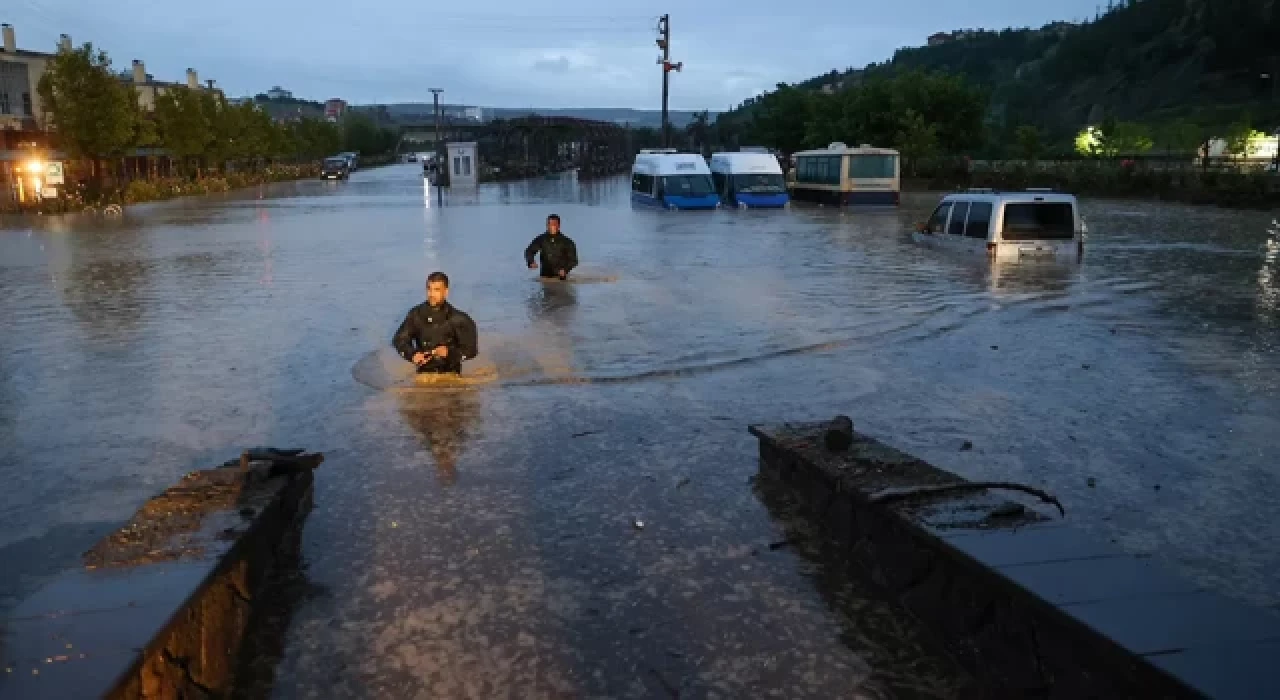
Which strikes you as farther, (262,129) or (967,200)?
(262,129)

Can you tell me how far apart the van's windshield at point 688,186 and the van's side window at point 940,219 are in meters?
16.1

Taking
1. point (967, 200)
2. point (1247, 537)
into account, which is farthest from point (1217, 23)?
point (1247, 537)

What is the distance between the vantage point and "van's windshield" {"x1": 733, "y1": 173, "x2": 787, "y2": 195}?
1501 inches

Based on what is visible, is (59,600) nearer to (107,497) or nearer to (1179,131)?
(107,497)

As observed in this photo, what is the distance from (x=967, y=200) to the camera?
20219 millimetres

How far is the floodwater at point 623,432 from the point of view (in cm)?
471

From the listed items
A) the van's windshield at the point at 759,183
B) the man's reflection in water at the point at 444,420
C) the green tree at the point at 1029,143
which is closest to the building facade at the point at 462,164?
the van's windshield at the point at 759,183

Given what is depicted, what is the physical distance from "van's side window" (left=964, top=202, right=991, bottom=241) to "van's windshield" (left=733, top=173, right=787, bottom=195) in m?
18.5

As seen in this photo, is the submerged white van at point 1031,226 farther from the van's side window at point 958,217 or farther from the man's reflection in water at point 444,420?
the man's reflection in water at point 444,420

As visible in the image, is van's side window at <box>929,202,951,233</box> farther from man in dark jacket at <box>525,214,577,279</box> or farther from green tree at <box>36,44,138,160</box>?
green tree at <box>36,44,138,160</box>

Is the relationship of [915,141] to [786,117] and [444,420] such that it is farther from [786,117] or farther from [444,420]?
[444,420]

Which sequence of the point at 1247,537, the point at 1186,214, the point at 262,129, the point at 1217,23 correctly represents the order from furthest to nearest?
1. the point at 1217,23
2. the point at 262,129
3. the point at 1186,214
4. the point at 1247,537

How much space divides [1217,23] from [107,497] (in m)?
127

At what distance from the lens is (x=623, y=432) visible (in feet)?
26.8
